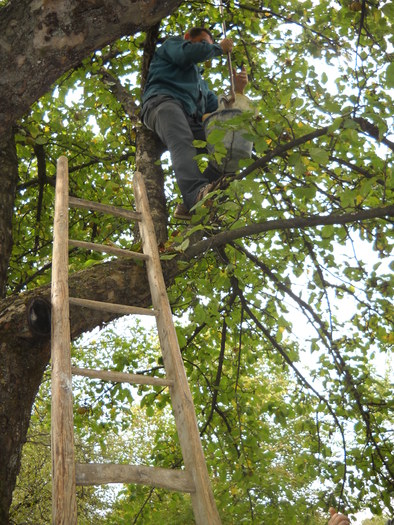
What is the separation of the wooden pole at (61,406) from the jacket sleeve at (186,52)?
1.85 m

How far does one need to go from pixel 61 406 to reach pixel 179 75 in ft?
9.64

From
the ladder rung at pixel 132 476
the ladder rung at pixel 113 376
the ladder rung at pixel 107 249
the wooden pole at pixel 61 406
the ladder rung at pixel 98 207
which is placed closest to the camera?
the wooden pole at pixel 61 406

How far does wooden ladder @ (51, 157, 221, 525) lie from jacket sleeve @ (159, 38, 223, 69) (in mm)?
1548

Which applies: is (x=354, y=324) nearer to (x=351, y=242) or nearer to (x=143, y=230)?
(x=351, y=242)

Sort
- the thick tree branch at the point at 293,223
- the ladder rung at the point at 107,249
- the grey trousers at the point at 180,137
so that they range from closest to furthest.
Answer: the thick tree branch at the point at 293,223 < the ladder rung at the point at 107,249 < the grey trousers at the point at 180,137

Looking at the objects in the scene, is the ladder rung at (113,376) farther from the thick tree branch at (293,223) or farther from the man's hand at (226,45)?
the man's hand at (226,45)

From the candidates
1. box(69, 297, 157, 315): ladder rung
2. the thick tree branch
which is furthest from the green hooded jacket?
box(69, 297, 157, 315): ladder rung

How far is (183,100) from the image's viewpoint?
12.2 feet

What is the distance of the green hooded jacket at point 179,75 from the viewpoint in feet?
11.8

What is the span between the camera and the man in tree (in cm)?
315

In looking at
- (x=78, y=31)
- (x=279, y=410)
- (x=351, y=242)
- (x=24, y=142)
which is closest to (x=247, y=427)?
(x=279, y=410)

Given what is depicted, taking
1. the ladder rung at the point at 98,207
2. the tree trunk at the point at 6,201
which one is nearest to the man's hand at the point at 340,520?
the ladder rung at the point at 98,207

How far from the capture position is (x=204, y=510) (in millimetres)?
1723

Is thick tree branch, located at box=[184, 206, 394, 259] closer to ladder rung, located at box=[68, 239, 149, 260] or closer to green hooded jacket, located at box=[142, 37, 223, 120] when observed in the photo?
ladder rung, located at box=[68, 239, 149, 260]
